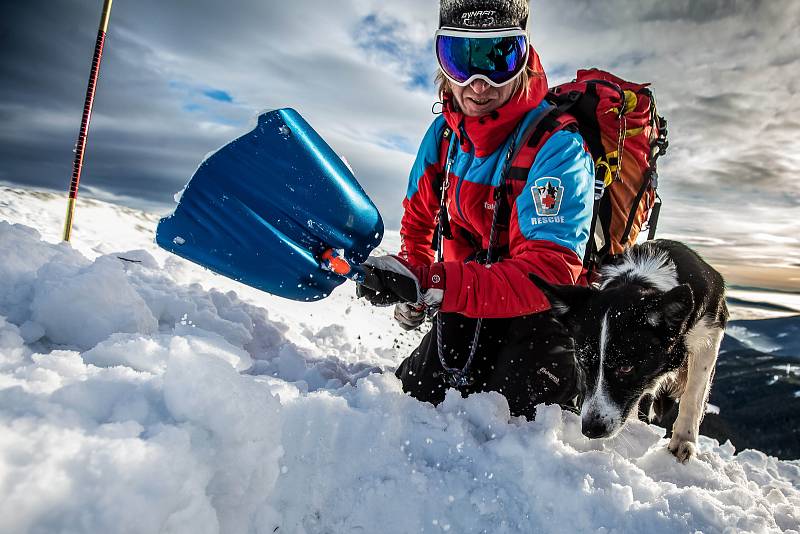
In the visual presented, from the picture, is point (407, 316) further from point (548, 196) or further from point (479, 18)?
point (479, 18)

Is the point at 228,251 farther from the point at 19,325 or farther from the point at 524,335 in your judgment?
the point at 524,335

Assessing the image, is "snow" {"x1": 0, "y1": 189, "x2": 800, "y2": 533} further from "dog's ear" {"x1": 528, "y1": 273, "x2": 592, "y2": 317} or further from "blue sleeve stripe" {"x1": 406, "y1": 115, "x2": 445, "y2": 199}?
"blue sleeve stripe" {"x1": 406, "y1": 115, "x2": 445, "y2": 199}

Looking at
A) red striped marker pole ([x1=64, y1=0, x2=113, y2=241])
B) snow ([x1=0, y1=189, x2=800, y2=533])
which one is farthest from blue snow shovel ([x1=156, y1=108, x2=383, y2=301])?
red striped marker pole ([x1=64, y1=0, x2=113, y2=241])

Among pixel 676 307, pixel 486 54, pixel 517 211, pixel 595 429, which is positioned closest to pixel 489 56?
pixel 486 54

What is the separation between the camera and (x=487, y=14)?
2975 mm

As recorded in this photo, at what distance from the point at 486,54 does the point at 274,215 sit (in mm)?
1747

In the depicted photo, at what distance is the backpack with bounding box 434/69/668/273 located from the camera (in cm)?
308

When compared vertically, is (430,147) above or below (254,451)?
above

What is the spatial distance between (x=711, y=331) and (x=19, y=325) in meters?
4.42

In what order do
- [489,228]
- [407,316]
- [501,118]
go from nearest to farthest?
[501,118] → [489,228] → [407,316]

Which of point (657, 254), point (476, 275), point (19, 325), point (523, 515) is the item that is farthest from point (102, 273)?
point (657, 254)

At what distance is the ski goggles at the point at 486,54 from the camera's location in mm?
2961

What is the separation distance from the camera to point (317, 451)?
1.90 meters

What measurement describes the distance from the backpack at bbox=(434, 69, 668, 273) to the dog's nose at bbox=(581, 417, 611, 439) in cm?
131
